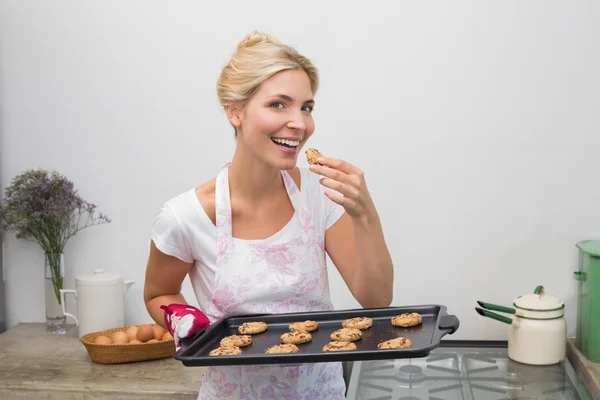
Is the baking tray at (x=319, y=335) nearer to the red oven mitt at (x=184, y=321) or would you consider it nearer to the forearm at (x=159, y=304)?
the red oven mitt at (x=184, y=321)

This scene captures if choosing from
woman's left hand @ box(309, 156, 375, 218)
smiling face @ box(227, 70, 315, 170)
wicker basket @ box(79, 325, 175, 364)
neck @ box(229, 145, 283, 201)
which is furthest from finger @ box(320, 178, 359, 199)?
wicker basket @ box(79, 325, 175, 364)

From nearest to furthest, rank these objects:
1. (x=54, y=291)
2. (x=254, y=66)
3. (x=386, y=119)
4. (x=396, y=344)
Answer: (x=396, y=344)
(x=254, y=66)
(x=386, y=119)
(x=54, y=291)

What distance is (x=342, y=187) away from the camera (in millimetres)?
1409

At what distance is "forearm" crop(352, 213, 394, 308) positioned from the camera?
1.48 meters

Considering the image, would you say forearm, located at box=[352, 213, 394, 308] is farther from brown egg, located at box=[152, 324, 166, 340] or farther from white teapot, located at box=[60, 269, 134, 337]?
white teapot, located at box=[60, 269, 134, 337]

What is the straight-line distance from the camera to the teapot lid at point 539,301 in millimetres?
2104

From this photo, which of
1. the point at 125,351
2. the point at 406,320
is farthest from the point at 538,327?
the point at 125,351

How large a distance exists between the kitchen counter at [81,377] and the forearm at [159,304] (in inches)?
16.8

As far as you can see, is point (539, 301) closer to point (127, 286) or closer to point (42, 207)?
point (127, 286)

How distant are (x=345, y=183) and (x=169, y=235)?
1.33 ft

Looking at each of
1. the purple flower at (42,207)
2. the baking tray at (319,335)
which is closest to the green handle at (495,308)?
the baking tray at (319,335)

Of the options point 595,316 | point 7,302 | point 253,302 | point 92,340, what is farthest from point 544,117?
point 7,302

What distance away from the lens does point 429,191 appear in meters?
2.35

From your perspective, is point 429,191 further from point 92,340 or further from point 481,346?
point 92,340
